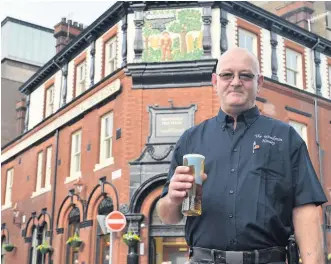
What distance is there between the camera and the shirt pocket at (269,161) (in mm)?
2814

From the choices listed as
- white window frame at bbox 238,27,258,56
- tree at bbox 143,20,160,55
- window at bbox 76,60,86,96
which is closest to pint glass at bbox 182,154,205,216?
tree at bbox 143,20,160,55

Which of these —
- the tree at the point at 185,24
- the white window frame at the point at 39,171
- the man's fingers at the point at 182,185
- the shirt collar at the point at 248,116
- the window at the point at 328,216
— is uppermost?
the tree at the point at 185,24

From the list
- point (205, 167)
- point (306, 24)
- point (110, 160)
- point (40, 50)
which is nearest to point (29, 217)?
point (110, 160)

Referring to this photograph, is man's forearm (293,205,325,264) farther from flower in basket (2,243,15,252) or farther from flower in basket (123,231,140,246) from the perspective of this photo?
flower in basket (2,243,15,252)

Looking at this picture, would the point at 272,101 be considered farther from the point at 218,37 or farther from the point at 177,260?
the point at 177,260

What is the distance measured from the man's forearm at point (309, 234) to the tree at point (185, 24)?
16021 millimetres

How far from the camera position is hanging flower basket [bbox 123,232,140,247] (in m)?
16.9

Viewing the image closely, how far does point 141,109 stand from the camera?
18.4 metres

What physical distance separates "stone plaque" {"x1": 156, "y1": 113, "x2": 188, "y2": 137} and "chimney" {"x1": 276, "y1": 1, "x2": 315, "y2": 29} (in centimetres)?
1046

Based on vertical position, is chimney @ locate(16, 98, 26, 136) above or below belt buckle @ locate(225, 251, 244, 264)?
above

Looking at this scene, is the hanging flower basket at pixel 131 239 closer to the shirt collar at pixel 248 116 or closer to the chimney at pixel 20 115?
the shirt collar at pixel 248 116

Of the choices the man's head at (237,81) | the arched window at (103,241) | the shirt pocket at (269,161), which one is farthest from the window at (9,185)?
the shirt pocket at (269,161)

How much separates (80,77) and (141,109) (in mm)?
5341

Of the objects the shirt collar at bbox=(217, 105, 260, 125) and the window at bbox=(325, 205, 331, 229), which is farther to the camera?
the window at bbox=(325, 205, 331, 229)
